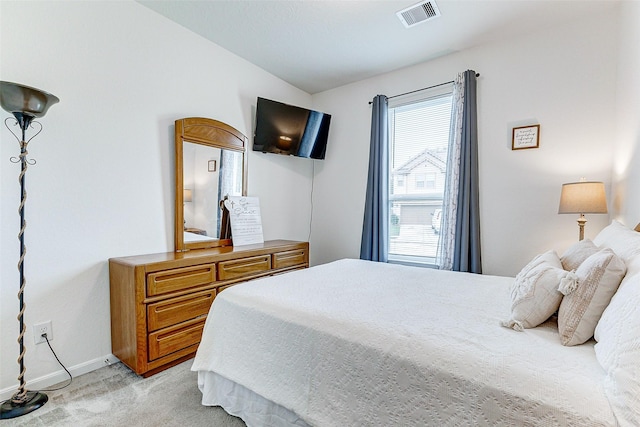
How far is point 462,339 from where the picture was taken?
3.58 ft

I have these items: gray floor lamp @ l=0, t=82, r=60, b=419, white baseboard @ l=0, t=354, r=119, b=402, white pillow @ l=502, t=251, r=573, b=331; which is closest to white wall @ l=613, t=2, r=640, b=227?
white pillow @ l=502, t=251, r=573, b=331

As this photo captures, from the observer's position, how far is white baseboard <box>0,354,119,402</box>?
1776mm

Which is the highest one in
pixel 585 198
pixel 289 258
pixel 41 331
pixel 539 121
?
pixel 539 121

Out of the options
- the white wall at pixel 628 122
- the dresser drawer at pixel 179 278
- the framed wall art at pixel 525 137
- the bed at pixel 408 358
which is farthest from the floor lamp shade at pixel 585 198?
the dresser drawer at pixel 179 278

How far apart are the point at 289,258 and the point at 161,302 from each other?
1.37m

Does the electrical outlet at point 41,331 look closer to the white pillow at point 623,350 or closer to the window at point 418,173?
the white pillow at point 623,350

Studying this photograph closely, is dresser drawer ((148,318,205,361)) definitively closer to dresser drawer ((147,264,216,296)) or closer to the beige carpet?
the beige carpet

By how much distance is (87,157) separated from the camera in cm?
211

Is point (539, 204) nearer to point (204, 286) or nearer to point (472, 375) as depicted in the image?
point (472, 375)

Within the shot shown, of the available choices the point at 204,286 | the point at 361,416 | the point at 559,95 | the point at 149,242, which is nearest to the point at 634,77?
the point at 559,95

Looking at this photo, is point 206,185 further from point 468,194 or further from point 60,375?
point 468,194

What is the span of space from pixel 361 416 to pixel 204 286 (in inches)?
66.0

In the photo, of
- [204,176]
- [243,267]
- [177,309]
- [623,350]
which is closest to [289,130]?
[204,176]

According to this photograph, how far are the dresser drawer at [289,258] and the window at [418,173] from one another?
105 cm
